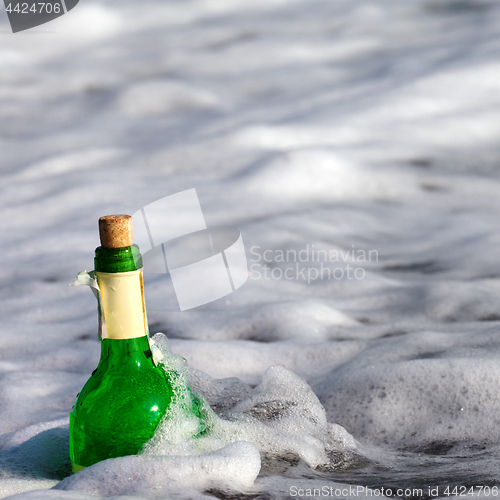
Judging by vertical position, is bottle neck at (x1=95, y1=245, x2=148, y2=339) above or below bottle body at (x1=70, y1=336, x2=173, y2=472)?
above

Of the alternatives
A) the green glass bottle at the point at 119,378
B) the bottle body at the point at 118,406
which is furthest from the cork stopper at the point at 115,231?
the bottle body at the point at 118,406

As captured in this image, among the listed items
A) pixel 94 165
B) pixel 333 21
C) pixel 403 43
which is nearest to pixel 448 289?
pixel 94 165

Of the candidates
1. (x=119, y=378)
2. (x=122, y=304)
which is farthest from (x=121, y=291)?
(x=119, y=378)

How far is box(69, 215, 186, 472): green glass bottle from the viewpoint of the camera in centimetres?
105

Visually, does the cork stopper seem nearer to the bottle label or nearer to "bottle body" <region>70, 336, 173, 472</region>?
the bottle label

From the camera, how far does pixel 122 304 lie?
1.06 meters

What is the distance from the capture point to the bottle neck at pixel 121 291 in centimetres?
104

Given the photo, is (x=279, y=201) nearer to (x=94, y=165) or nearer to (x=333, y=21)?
(x=94, y=165)

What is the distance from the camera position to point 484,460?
1348mm

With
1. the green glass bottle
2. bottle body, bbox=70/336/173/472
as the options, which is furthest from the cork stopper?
bottle body, bbox=70/336/173/472

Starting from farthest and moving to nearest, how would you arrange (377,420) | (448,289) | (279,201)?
1. (279,201)
2. (448,289)
3. (377,420)

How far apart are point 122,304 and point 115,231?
0.12m

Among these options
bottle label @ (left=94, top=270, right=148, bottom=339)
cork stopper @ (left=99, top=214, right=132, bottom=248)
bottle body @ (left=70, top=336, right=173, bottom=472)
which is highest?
cork stopper @ (left=99, top=214, right=132, bottom=248)

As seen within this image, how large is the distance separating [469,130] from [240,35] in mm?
2458
